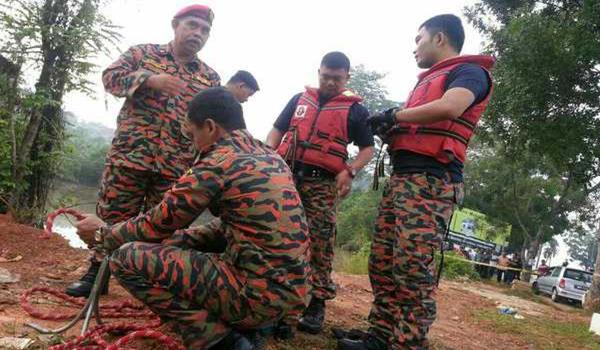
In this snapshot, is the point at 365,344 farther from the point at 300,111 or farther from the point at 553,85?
the point at 553,85

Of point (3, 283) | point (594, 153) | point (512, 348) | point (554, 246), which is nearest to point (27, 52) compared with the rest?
point (3, 283)

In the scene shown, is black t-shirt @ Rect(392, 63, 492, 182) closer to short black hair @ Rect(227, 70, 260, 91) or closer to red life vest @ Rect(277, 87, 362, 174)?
red life vest @ Rect(277, 87, 362, 174)

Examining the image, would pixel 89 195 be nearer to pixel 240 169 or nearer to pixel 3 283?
pixel 3 283

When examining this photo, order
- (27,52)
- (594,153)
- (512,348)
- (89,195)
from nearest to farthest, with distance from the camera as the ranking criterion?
(512,348)
(27,52)
(594,153)
(89,195)


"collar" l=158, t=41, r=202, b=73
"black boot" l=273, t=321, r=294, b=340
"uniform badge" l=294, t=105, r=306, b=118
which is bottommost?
"black boot" l=273, t=321, r=294, b=340

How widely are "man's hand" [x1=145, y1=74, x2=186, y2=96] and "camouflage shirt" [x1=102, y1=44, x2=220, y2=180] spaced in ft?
0.24

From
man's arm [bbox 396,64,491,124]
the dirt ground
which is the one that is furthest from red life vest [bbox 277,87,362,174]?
the dirt ground

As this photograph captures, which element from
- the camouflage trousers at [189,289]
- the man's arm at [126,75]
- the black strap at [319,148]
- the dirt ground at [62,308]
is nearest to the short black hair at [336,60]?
the black strap at [319,148]

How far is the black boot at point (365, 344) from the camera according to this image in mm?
2604

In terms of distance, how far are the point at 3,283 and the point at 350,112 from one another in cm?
249

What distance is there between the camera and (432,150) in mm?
2471

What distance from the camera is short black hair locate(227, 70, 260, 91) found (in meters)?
4.18

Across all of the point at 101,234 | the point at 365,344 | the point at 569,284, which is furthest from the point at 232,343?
the point at 569,284

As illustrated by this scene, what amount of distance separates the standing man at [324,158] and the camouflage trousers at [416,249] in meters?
0.56
